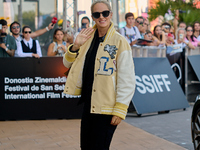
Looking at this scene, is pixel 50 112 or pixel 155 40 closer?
pixel 50 112

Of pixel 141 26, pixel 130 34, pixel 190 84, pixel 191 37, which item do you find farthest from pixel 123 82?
pixel 191 37

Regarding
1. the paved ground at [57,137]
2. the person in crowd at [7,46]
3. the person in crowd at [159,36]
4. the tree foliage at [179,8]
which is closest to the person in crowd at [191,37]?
the person in crowd at [159,36]

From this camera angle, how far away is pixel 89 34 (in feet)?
13.2

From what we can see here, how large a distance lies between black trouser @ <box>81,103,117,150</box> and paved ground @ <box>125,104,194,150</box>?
2915 millimetres

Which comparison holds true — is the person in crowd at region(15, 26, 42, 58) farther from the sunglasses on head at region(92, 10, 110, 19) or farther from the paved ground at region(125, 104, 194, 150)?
the sunglasses on head at region(92, 10, 110, 19)

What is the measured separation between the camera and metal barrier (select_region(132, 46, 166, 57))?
10.5 m

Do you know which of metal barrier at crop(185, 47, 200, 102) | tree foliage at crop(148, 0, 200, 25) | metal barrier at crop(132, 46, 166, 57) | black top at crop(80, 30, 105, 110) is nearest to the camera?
black top at crop(80, 30, 105, 110)

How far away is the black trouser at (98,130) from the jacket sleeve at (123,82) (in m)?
0.14

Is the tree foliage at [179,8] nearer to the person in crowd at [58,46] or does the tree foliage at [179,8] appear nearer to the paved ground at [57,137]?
the person in crowd at [58,46]

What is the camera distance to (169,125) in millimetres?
8492

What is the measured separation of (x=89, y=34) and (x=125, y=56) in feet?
1.47

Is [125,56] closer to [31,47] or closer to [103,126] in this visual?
[103,126]

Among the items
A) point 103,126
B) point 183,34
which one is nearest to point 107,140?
point 103,126

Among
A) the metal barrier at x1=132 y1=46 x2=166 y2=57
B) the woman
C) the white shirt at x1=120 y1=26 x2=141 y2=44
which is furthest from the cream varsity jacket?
the white shirt at x1=120 y1=26 x2=141 y2=44
